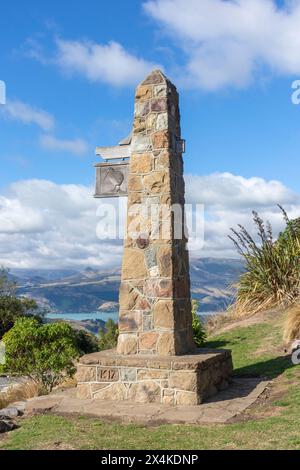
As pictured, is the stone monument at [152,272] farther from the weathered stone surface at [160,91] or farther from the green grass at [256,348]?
the green grass at [256,348]

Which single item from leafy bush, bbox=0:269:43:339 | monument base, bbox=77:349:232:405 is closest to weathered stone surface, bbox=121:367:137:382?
monument base, bbox=77:349:232:405

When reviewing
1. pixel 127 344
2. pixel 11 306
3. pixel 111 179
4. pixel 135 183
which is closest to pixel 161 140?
pixel 135 183

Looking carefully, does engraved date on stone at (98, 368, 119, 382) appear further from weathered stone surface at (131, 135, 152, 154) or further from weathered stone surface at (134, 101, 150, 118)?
weathered stone surface at (134, 101, 150, 118)

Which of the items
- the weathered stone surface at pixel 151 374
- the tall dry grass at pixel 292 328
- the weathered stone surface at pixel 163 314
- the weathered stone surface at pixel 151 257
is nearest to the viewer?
the weathered stone surface at pixel 151 374

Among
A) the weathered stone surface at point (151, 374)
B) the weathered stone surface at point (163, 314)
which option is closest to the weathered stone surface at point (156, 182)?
the weathered stone surface at point (163, 314)

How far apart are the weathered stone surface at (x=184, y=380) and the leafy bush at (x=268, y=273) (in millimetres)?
7857

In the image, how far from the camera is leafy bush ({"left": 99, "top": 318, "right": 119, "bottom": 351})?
2305cm

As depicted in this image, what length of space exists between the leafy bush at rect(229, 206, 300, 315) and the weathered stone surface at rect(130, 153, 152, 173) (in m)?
7.63

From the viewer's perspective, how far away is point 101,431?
19.0 ft

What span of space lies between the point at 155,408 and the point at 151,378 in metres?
0.45

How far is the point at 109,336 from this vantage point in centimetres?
2775

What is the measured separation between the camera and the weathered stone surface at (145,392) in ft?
23.6
